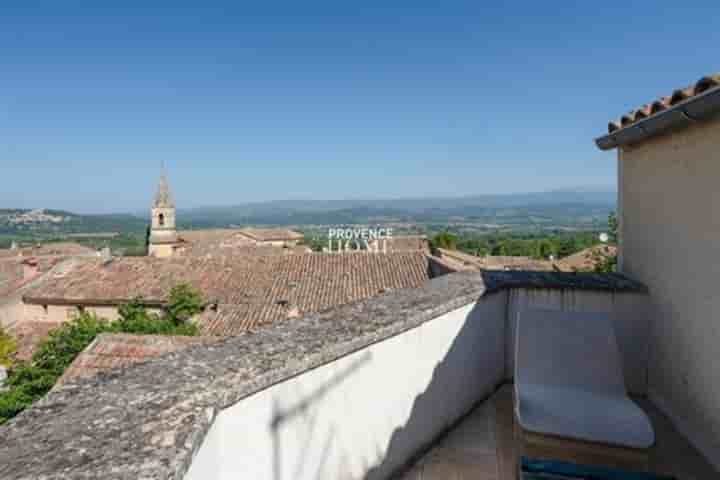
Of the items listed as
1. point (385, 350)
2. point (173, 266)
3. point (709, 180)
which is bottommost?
point (173, 266)

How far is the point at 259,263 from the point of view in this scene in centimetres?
1870

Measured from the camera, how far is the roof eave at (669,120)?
2.14 m

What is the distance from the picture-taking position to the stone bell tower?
42.6m

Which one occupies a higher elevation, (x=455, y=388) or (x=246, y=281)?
(x=455, y=388)

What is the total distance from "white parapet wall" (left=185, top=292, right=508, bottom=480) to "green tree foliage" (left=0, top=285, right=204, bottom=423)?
1158 cm

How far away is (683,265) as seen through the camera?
2.67 metres

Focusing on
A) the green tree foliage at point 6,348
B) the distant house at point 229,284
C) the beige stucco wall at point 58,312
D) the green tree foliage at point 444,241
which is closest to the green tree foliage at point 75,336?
the distant house at point 229,284

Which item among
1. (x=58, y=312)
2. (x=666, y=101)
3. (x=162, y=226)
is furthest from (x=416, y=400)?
(x=162, y=226)

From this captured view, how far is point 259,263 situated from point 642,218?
55.1 feet

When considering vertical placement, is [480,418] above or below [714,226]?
below

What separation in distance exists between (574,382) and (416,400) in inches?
45.6

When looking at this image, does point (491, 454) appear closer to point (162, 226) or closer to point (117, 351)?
point (117, 351)

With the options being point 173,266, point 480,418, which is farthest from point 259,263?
point 480,418

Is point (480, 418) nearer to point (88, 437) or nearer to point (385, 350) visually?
point (385, 350)
